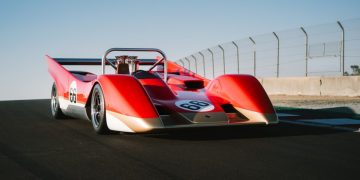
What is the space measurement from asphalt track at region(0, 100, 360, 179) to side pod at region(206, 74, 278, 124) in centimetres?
27

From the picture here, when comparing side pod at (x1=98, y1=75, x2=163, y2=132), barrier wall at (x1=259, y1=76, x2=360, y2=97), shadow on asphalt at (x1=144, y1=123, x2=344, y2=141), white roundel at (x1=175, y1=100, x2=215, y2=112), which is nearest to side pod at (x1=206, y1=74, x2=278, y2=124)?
shadow on asphalt at (x1=144, y1=123, x2=344, y2=141)

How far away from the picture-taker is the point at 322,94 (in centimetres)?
1412

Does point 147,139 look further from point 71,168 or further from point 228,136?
point 71,168

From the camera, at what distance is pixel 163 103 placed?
19.2ft

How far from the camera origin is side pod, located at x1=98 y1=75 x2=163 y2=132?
205 inches

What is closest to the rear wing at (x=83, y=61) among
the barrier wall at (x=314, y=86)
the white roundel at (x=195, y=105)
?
the white roundel at (x=195, y=105)

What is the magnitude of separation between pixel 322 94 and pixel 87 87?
31.0ft

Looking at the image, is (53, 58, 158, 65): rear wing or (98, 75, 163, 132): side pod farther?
(53, 58, 158, 65): rear wing

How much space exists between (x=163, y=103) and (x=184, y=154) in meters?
1.46

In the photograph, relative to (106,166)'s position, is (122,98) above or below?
above

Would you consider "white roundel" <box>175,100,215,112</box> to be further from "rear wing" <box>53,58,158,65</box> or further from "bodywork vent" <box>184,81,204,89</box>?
"rear wing" <box>53,58,158,65</box>

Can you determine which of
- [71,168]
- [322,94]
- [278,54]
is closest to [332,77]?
[322,94]

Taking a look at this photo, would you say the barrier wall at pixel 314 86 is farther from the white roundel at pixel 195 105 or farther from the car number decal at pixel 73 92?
the car number decal at pixel 73 92

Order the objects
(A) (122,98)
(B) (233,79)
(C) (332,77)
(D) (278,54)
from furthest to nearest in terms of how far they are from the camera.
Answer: (D) (278,54)
(C) (332,77)
(B) (233,79)
(A) (122,98)
